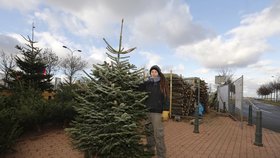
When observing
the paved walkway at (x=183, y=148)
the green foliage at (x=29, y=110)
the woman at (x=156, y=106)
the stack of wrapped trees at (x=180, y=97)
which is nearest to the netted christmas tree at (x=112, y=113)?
the woman at (x=156, y=106)

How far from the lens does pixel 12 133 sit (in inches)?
248

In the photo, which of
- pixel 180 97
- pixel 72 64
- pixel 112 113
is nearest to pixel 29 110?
pixel 112 113

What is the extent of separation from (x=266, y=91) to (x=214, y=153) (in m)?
105

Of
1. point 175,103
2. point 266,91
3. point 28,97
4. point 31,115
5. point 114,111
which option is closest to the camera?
point 114,111

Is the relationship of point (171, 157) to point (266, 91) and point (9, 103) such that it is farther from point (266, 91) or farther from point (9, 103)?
point (266, 91)

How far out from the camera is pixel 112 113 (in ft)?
15.7

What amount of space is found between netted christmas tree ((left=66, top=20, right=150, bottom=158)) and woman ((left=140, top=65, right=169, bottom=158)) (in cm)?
20

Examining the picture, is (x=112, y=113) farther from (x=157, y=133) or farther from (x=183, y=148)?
(x=183, y=148)

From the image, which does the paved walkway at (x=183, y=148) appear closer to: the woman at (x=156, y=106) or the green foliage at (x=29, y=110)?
the green foliage at (x=29, y=110)

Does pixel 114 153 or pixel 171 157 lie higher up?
pixel 114 153

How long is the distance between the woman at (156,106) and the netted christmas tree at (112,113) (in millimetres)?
205

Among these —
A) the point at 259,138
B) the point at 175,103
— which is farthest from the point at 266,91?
the point at 259,138

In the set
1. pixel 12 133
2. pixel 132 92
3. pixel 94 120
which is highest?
pixel 132 92

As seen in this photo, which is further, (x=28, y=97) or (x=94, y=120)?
(x=28, y=97)
